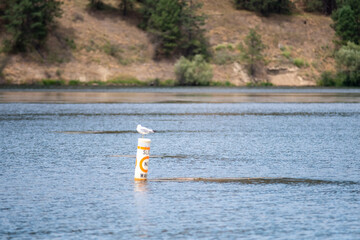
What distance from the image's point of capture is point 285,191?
1778 centimetres

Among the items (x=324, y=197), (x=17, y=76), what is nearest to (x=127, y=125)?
(x=324, y=197)

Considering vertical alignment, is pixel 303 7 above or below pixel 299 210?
above

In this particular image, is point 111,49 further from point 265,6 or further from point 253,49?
point 265,6

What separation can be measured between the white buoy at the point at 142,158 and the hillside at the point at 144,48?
304 feet

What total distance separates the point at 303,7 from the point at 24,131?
12562 cm

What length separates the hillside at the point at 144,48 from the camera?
11525cm

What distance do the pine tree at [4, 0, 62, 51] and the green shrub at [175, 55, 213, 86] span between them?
20757mm

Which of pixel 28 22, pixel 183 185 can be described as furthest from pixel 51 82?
pixel 183 185

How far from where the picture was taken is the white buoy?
19.3 m

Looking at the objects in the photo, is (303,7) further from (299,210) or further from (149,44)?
(299,210)

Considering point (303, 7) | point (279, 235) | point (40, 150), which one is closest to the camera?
point (279, 235)

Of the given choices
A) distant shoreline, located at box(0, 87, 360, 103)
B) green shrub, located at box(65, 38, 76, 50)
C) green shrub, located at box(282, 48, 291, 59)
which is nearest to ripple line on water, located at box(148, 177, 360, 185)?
distant shoreline, located at box(0, 87, 360, 103)

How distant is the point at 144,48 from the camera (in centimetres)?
12650

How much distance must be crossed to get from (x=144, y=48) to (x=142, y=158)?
108110mm
